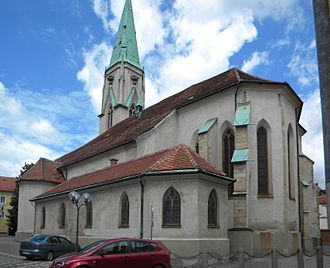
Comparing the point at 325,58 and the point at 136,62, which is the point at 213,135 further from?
the point at 136,62

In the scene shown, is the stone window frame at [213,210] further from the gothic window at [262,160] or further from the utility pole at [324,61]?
the utility pole at [324,61]

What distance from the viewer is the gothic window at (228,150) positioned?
76.4 feet

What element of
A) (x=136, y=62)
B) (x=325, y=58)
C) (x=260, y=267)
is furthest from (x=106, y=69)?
(x=325, y=58)

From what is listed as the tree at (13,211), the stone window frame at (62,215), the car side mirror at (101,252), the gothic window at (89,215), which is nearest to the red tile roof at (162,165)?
the gothic window at (89,215)

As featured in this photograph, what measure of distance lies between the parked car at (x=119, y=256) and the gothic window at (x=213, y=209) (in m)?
5.77

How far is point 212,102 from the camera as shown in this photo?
25.0 m

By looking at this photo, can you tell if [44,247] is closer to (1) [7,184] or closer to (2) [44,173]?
(2) [44,173]

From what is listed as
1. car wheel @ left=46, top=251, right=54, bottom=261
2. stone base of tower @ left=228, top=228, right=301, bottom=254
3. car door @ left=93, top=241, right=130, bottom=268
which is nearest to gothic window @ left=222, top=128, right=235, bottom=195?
stone base of tower @ left=228, top=228, right=301, bottom=254

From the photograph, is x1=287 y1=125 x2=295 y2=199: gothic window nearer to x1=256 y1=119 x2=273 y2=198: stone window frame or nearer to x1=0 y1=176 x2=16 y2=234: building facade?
x1=256 y1=119 x2=273 y2=198: stone window frame

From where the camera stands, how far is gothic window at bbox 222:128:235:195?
23275mm

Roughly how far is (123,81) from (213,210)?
33.0m

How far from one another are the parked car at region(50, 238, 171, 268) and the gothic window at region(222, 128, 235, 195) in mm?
10920

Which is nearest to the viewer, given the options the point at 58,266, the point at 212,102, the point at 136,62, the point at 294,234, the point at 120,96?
the point at 58,266

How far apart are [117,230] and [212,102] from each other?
1003cm
